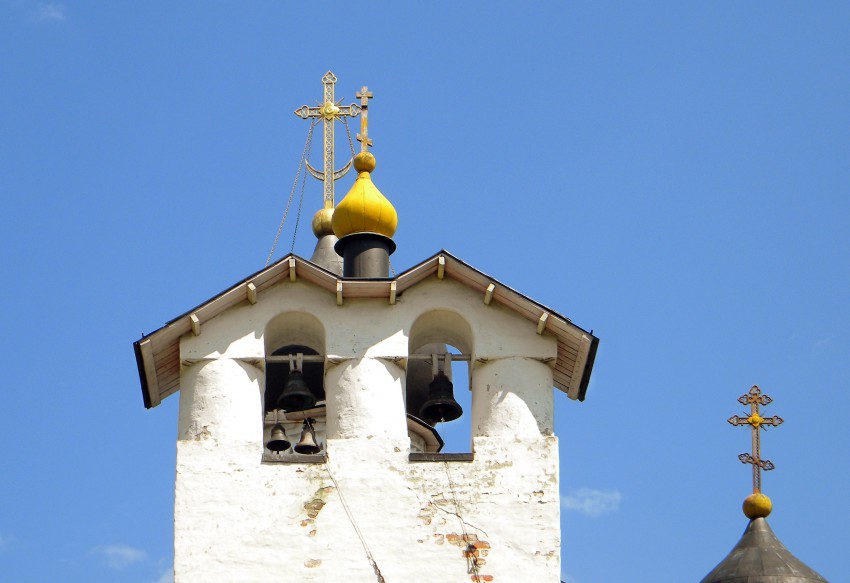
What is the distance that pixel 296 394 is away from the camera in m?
24.7

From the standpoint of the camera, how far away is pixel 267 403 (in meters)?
29.7

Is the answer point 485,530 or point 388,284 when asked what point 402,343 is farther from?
point 485,530

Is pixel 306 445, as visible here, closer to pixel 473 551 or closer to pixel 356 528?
pixel 356 528

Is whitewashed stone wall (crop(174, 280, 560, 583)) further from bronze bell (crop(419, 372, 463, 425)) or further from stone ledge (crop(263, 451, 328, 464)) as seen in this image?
bronze bell (crop(419, 372, 463, 425))

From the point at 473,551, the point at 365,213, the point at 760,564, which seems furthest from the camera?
the point at 760,564

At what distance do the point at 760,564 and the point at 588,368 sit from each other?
3512 mm

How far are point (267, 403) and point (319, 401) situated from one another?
2.32 feet

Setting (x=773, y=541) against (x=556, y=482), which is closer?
(x=556, y=482)

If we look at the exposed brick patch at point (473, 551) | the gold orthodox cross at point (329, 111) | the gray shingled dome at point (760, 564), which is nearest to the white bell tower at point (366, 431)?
A: the exposed brick patch at point (473, 551)

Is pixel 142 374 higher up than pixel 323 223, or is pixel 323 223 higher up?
pixel 323 223

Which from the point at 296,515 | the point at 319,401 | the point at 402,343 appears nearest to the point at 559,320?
the point at 402,343

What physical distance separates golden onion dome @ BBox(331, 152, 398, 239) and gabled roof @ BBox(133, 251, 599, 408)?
1556mm

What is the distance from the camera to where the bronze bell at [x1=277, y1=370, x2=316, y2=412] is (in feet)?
80.9

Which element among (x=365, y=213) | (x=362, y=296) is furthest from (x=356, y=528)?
(x=365, y=213)
